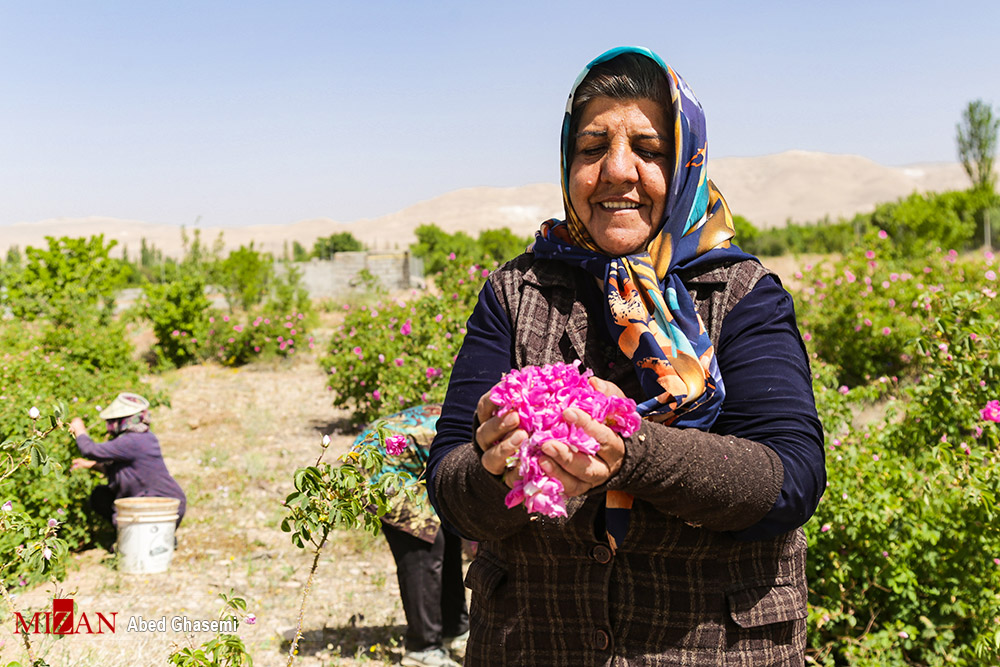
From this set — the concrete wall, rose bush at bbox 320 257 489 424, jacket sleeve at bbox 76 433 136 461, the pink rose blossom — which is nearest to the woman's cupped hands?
the pink rose blossom

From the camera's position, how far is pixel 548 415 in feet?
3.36

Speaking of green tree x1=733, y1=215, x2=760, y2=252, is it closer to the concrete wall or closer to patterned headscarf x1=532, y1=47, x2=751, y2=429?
the concrete wall

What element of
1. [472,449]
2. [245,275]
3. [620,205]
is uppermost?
[620,205]

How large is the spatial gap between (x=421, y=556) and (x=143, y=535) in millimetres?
2077

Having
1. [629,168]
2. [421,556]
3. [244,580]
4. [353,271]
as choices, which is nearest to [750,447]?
[629,168]

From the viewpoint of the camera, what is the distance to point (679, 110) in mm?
1424

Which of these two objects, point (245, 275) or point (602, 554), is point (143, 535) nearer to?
point (602, 554)

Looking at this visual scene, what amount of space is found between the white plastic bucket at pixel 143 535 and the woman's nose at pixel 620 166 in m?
4.25

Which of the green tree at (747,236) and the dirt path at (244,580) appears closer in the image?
the dirt path at (244,580)

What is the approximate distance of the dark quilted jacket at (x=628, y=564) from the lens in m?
1.20

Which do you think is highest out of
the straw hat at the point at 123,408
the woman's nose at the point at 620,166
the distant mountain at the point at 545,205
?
the distant mountain at the point at 545,205

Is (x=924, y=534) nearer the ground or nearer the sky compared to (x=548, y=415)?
nearer the ground

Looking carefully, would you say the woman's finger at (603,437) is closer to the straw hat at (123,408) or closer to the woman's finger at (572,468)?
the woman's finger at (572,468)

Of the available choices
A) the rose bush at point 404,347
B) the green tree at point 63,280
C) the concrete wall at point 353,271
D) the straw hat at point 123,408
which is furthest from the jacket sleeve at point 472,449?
the concrete wall at point 353,271
